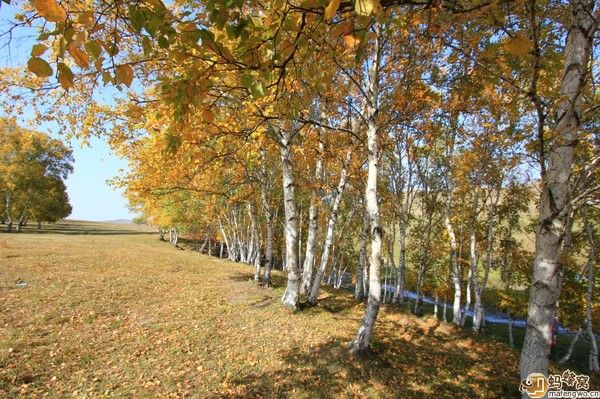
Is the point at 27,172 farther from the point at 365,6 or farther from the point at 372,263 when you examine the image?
the point at 365,6

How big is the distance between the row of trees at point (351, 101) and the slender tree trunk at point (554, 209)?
0.6 inches

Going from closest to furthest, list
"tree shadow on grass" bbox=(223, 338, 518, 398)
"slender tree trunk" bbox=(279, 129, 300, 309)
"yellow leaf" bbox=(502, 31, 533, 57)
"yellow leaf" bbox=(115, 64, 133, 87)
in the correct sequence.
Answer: "yellow leaf" bbox=(115, 64, 133, 87) < "yellow leaf" bbox=(502, 31, 533, 57) < "tree shadow on grass" bbox=(223, 338, 518, 398) < "slender tree trunk" bbox=(279, 129, 300, 309)

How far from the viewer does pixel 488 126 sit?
51.5 feet

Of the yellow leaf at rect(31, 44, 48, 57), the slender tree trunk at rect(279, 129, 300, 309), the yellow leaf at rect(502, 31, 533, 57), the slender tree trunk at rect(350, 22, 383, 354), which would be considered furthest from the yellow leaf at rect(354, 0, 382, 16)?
the slender tree trunk at rect(279, 129, 300, 309)

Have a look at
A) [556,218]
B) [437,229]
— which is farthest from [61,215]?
[556,218]

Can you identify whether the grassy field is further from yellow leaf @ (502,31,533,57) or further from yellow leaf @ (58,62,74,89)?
yellow leaf @ (502,31,533,57)

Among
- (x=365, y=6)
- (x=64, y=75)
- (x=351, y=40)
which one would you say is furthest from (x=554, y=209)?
(x=64, y=75)

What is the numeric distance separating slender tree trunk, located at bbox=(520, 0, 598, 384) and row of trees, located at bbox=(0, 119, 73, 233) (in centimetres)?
5304

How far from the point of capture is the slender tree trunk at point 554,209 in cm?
364

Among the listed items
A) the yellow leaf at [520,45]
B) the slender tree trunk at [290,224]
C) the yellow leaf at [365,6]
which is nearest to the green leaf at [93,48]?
the yellow leaf at [365,6]

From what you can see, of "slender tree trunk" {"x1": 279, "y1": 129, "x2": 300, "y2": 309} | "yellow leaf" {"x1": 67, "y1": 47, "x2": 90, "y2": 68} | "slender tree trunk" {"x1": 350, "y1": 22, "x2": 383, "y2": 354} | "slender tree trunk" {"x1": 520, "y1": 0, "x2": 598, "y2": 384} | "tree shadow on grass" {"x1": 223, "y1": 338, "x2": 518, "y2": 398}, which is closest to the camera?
"yellow leaf" {"x1": 67, "y1": 47, "x2": 90, "y2": 68}

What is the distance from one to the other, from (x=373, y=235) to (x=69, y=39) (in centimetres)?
673

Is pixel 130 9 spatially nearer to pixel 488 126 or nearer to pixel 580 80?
pixel 580 80

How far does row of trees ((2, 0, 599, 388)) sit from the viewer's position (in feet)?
7.53
